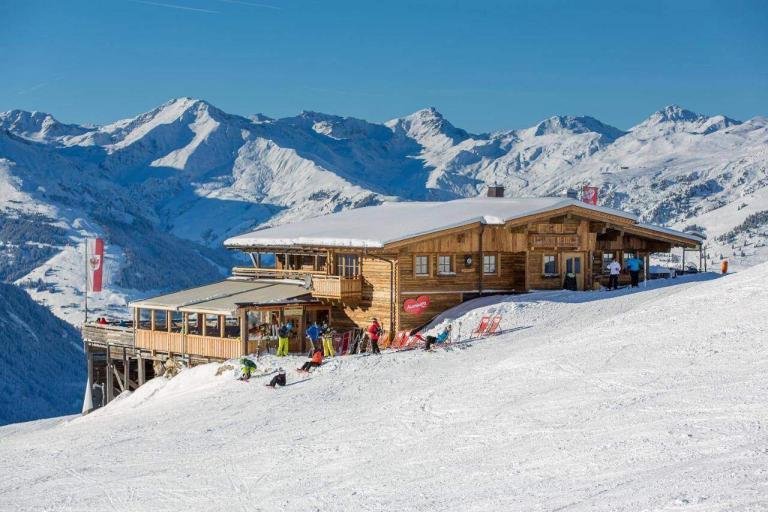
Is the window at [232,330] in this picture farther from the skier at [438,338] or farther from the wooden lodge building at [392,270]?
the skier at [438,338]

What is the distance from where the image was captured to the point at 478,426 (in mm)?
→ 19328

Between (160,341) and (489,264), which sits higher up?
(489,264)

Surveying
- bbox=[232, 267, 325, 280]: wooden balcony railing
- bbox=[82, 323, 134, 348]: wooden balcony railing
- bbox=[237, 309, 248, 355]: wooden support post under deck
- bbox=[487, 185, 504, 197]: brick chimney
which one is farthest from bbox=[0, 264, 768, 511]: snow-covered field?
bbox=[487, 185, 504, 197]: brick chimney

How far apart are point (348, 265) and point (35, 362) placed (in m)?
69.8

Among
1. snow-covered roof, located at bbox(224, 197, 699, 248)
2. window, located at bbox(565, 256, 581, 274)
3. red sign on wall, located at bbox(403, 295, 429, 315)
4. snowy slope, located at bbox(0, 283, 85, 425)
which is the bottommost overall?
snowy slope, located at bbox(0, 283, 85, 425)

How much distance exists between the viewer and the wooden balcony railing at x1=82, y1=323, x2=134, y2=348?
4022 cm

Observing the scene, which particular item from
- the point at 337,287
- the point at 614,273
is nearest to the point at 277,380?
the point at 337,287

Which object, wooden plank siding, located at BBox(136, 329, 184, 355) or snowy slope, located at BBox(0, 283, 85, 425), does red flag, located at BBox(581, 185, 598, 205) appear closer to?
wooden plank siding, located at BBox(136, 329, 184, 355)

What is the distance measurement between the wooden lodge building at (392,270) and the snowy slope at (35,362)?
4751cm

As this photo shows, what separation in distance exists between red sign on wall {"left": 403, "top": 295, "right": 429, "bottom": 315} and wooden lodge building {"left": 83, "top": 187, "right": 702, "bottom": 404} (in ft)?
0.12

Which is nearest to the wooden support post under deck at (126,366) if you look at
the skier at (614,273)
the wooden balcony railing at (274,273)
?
the wooden balcony railing at (274,273)

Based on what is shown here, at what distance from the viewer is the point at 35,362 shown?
322 feet

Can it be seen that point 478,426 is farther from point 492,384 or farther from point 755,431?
point 755,431

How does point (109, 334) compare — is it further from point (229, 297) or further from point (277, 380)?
point (277, 380)
